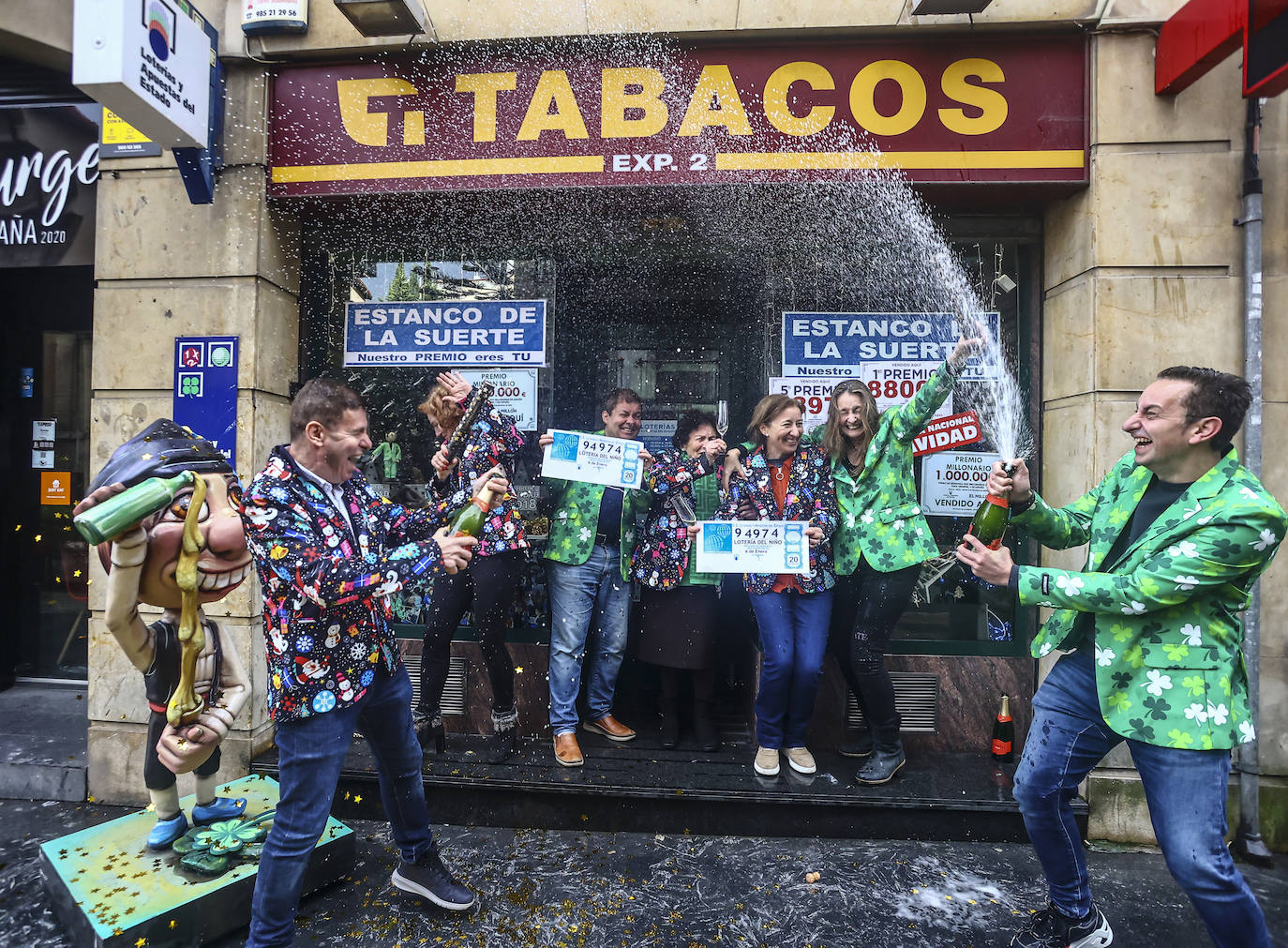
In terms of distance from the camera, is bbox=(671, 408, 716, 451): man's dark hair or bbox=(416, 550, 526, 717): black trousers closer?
bbox=(416, 550, 526, 717): black trousers

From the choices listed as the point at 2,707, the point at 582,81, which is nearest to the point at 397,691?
the point at 582,81

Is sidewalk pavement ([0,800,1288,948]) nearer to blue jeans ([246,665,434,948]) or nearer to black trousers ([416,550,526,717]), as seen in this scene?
blue jeans ([246,665,434,948])

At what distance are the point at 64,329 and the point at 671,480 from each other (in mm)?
5401

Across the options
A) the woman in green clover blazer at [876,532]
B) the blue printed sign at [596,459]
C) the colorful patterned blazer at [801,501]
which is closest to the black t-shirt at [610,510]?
the blue printed sign at [596,459]

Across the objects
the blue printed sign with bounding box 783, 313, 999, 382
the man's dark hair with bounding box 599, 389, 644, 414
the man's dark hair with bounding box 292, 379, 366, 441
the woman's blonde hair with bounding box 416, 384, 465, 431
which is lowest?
the man's dark hair with bounding box 292, 379, 366, 441

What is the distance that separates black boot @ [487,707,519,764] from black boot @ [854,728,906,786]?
2.06 metres

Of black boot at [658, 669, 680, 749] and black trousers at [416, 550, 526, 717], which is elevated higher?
black trousers at [416, 550, 526, 717]

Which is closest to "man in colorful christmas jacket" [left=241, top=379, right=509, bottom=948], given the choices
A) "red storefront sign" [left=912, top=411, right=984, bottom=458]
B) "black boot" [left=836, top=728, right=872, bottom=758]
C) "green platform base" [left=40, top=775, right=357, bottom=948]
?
"green platform base" [left=40, top=775, right=357, bottom=948]

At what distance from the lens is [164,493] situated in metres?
2.45

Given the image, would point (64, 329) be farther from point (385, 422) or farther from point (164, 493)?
point (164, 493)

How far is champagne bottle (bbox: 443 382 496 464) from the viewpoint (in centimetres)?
359

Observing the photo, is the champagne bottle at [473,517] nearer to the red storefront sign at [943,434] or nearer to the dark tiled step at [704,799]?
the dark tiled step at [704,799]

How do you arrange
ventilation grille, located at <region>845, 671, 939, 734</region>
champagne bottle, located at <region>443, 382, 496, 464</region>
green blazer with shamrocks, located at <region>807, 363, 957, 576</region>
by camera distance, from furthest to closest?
1. ventilation grille, located at <region>845, 671, 939, 734</region>
2. green blazer with shamrocks, located at <region>807, 363, 957, 576</region>
3. champagne bottle, located at <region>443, 382, 496, 464</region>

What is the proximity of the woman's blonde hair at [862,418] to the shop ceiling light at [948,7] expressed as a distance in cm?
213
